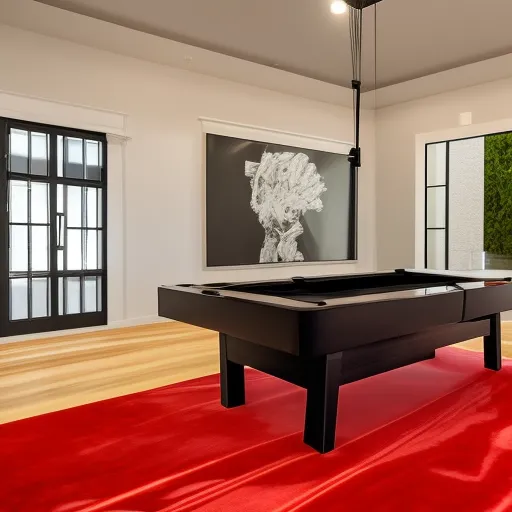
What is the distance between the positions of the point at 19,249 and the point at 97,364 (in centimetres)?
162

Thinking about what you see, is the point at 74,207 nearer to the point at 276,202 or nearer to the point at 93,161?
the point at 93,161

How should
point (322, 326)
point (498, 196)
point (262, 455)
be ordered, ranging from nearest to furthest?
point (322, 326) < point (262, 455) < point (498, 196)

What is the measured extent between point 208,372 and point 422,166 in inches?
199

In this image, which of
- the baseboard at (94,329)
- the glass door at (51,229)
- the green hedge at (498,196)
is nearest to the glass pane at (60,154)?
the glass door at (51,229)

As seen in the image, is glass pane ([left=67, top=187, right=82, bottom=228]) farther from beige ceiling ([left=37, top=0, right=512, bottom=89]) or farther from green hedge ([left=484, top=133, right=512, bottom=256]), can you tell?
green hedge ([left=484, top=133, right=512, bottom=256])

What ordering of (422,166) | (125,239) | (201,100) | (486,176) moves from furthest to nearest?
(486,176)
(422,166)
(201,100)
(125,239)

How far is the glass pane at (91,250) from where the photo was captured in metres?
4.90

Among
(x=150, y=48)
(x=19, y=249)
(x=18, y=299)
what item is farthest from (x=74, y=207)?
(x=150, y=48)

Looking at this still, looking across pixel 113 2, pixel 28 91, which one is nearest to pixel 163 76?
pixel 113 2

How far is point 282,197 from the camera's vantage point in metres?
6.25

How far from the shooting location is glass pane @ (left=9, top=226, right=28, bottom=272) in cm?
443

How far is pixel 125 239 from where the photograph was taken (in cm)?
512

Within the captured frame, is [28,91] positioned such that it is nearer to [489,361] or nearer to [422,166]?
[489,361]

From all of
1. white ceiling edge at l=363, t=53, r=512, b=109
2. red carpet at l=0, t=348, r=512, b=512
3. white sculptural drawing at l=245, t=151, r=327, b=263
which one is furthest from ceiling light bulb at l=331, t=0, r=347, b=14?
red carpet at l=0, t=348, r=512, b=512
